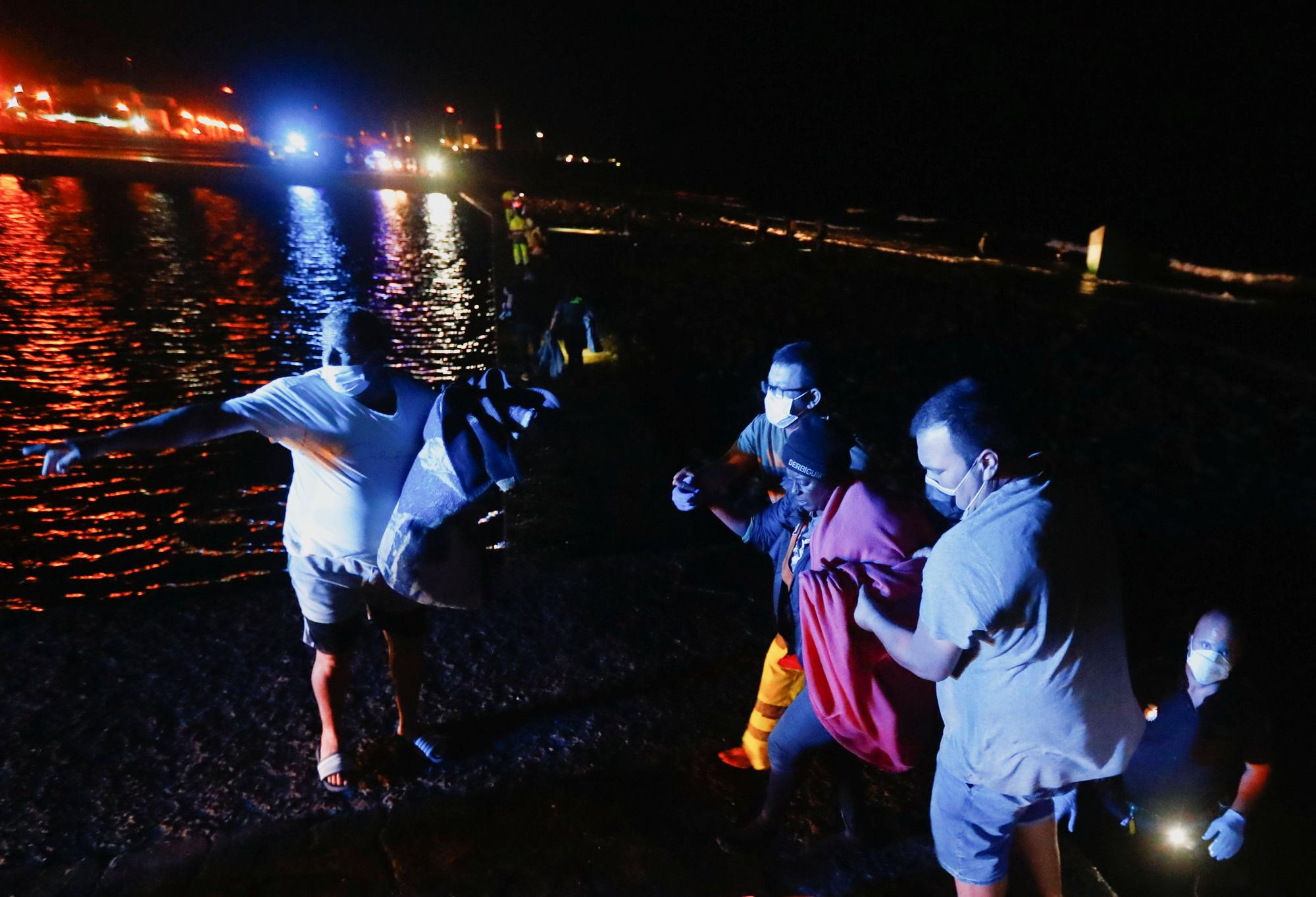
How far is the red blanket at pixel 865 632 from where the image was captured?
214 centimetres

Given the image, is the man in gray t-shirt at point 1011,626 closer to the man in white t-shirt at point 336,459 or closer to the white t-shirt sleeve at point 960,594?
the white t-shirt sleeve at point 960,594

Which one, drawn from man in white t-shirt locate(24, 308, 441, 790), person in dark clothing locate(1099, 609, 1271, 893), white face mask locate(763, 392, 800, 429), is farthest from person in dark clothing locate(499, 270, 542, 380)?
→ person in dark clothing locate(1099, 609, 1271, 893)

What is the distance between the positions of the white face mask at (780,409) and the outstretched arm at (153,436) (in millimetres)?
1878

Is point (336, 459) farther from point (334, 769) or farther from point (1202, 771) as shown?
point (1202, 771)

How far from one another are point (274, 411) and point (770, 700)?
205cm

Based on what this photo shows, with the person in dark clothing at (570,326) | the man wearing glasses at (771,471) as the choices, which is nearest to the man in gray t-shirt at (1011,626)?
the man wearing glasses at (771,471)

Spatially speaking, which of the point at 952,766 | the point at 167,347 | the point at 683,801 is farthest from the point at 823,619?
the point at 167,347

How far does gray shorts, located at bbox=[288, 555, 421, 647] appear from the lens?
8.87 ft

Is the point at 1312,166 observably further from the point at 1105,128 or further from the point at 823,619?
the point at 823,619

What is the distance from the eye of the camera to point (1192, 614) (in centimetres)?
457

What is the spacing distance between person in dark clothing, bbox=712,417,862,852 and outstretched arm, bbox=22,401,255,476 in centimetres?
176

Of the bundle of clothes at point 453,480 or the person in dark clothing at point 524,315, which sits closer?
the bundle of clothes at point 453,480

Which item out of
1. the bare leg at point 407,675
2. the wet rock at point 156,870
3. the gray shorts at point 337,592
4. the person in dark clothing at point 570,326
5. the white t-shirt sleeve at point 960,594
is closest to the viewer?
the white t-shirt sleeve at point 960,594

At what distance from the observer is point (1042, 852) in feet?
7.36
